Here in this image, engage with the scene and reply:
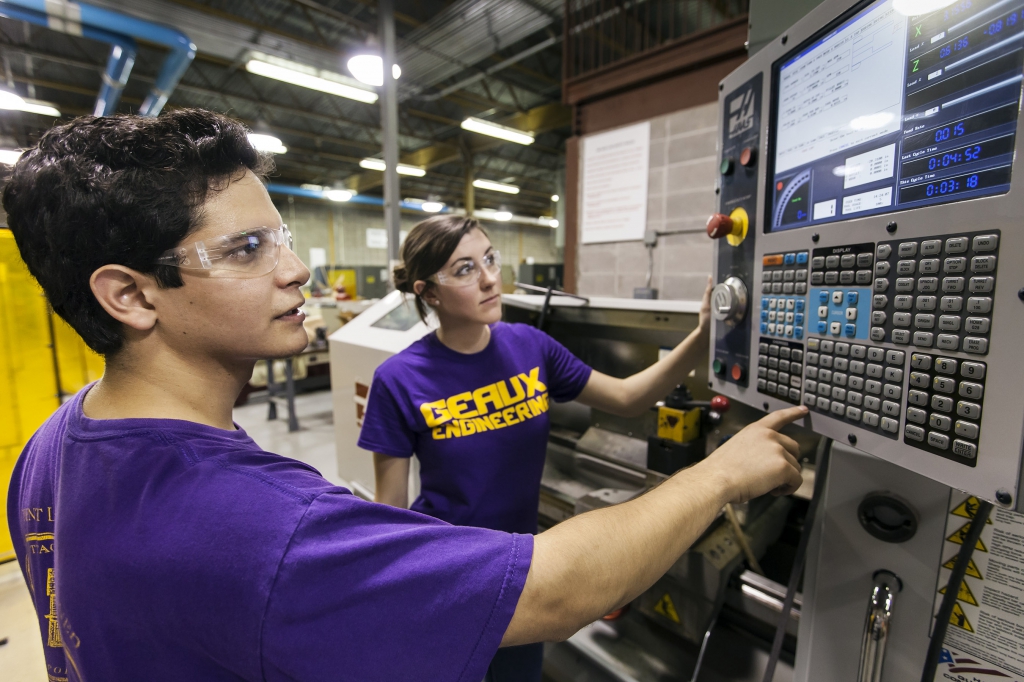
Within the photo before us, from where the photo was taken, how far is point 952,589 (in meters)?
0.56

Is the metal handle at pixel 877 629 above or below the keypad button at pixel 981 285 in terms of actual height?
below

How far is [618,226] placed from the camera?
2902mm

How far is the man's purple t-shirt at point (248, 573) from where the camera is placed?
0.40 meters

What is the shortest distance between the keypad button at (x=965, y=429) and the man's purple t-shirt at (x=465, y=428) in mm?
692

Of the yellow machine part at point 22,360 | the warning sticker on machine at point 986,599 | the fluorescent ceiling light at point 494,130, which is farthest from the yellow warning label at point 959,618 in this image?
the fluorescent ceiling light at point 494,130

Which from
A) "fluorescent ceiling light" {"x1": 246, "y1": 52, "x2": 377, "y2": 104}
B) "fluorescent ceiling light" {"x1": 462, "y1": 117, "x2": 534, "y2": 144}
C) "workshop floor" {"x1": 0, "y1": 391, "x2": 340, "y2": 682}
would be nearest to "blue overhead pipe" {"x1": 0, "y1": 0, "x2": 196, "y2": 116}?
"fluorescent ceiling light" {"x1": 246, "y1": 52, "x2": 377, "y2": 104}

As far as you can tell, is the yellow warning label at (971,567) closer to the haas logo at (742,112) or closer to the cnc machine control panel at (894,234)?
the cnc machine control panel at (894,234)

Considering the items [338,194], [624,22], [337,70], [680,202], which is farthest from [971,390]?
[338,194]

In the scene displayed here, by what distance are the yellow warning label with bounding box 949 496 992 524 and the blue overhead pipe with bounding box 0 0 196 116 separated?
140 inches

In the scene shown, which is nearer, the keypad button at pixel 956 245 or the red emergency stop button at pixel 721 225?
the keypad button at pixel 956 245

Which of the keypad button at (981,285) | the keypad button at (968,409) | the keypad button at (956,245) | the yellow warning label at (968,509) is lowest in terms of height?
the yellow warning label at (968,509)

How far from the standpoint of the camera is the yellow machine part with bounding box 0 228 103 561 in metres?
1.87

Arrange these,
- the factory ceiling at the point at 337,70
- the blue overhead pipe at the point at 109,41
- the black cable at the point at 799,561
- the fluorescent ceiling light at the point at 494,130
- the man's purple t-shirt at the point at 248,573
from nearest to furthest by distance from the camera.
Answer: the man's purple t-shirt at the point at 248,573
the black cable at the point at 799,561
the blue overhead pipe at the point at 109,41
the factory ceiling at the point at 337,70
the fluorescent ceiling light at the point at 494,130

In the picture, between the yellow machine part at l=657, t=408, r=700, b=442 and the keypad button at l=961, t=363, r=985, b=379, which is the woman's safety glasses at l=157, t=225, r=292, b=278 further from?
the yellow machine part at l=657, t=408, r=700, b=442
